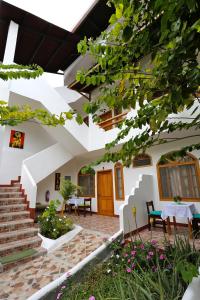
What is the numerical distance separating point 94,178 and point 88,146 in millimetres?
2214

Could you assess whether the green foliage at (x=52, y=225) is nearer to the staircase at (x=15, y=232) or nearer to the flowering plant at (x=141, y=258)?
the staircase at (x=15, y=232)

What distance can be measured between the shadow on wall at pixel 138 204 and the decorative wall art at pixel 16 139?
18.3 feet

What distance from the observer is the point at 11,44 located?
5.80 m

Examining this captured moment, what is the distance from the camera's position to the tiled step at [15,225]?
13.3 ft

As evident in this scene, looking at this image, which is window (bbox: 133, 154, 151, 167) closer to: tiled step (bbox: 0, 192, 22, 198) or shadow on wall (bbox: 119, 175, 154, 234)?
shadow on wall (bbox: 119, 175, 154, 234)

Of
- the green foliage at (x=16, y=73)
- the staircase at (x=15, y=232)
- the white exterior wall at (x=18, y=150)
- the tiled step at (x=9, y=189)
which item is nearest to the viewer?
the green foliage at (x=16, y=73)

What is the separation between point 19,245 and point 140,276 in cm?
292

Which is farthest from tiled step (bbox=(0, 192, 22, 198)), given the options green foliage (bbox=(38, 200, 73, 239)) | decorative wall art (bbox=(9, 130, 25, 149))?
decorative wall art (bbox=(9, 130, 25, 149))

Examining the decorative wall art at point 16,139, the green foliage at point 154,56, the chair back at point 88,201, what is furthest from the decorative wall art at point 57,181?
the green foliage at point 154,56

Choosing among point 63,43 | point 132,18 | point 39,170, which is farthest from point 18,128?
point 132,18

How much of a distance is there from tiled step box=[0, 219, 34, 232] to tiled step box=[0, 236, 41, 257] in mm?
416

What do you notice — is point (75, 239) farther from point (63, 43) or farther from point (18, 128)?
point (63, 43)

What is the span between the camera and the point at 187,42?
81 cm

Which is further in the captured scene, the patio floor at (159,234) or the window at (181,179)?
the window at (181,179)
